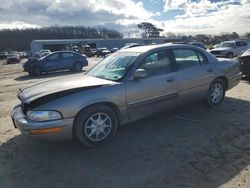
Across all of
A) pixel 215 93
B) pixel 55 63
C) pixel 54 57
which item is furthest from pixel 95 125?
pixel 54 57

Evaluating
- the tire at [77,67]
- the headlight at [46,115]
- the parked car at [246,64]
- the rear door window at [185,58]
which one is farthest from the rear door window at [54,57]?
the headlight at [46,115]

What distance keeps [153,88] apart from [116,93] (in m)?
0.77

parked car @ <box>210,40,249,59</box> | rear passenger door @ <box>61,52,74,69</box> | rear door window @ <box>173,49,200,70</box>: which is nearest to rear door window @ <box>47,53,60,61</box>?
rear passenger door @ <box>61,52,74,69</box>

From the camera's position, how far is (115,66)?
5.23 metres

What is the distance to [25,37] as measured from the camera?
108188mm

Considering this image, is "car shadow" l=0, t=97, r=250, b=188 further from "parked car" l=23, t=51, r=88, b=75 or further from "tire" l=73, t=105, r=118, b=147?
"parked car" l=23, t=51, r=88, b=75

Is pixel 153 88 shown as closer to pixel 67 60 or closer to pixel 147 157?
pixel 147 157

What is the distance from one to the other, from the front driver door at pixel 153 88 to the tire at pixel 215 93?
1.25 meters

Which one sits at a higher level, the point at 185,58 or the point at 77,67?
the point at 185,58

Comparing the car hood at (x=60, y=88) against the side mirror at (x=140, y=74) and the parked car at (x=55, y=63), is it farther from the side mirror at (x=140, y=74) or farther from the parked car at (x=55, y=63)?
the parked car at (x=55, y=63)

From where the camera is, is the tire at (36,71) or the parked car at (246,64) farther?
the tire at (36,71)

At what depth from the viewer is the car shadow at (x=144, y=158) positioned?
348cm

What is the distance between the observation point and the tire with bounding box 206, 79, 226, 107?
614 cm

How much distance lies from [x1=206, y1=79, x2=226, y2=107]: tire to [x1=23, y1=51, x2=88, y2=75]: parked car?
13.5 metres
